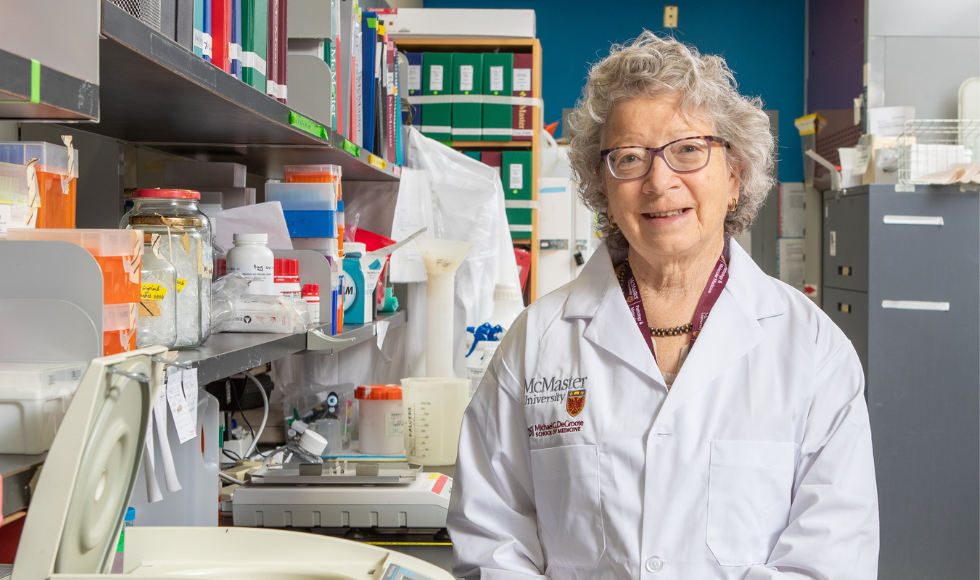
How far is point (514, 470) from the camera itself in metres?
1.31

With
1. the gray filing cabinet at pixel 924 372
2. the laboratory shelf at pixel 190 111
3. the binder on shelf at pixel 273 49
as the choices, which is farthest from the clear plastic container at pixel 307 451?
the gray filing cabinet at pixel 924 372

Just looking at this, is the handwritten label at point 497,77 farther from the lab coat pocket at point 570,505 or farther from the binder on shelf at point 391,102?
the lab coat pocket at point 570,505

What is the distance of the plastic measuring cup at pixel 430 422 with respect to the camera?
82.0 inches

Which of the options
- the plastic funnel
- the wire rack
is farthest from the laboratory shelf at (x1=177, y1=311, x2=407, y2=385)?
the wire rack

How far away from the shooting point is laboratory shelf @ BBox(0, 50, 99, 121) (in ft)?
1.93

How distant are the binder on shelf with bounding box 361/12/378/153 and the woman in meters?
0.94

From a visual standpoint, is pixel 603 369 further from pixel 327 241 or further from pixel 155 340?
pixel 327 241

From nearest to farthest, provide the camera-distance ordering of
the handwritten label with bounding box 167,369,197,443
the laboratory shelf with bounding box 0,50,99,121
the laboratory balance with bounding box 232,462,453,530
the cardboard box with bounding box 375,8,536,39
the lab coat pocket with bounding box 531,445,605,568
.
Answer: the laboratory shelf with bounding box 0,50,99,121
the handwritten label with bounding box 167,369,197,443
the lab coat pocket with bounding box 531,445,605,568
the laboratory balance with bounding box 232,462,453,530
the cardboard box with bounding box 375,8,536,39

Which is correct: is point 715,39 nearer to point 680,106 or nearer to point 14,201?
point 680,106

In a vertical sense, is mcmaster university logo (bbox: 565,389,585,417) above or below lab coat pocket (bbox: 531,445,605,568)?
above

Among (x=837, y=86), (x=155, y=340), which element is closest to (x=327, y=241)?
(x=155, y=340)

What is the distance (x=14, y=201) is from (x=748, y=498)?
3.49ft

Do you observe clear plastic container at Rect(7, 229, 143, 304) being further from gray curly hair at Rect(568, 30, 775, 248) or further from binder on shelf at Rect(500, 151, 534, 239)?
binder on shelf at Rect(500, 151, 534, 239)

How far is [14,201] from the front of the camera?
35.3 inches
